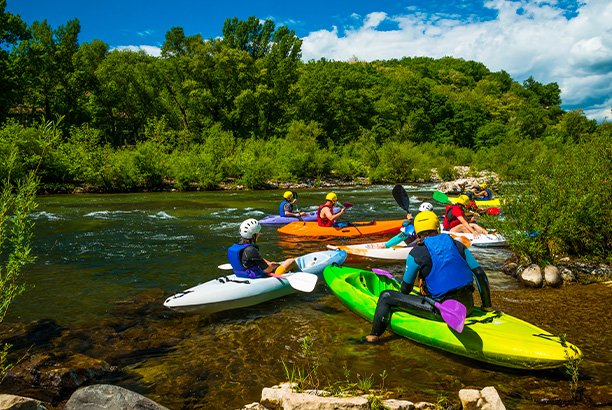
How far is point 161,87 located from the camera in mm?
38844

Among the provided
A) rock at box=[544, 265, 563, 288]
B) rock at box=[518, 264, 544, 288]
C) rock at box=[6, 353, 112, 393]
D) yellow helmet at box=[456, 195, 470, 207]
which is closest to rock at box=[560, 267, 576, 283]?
rock at box=[544, 265, 563, 288]

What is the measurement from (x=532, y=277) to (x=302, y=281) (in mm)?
3346

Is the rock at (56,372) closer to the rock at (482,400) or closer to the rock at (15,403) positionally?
the rock at (15,403)

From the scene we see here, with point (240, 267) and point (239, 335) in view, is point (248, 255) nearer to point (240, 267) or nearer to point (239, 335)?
point (240, 267)

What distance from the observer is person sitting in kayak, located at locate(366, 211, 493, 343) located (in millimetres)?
3484

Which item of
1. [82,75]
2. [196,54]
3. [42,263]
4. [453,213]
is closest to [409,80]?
[196,54]

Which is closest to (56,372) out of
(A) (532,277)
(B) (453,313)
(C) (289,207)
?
(B) (453,313)

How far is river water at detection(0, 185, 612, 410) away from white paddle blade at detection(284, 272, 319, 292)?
1.09ft

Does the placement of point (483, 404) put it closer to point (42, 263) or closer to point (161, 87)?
point (42, 263)

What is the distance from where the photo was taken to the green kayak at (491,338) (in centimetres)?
303

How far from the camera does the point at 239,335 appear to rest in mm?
4234

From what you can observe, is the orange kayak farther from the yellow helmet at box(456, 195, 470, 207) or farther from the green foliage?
the green foliage

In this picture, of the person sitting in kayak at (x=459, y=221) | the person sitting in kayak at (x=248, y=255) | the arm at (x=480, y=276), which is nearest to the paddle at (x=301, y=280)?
the person sitting in kayak at (x=248, y=255)

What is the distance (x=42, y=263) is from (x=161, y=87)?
118 ft
